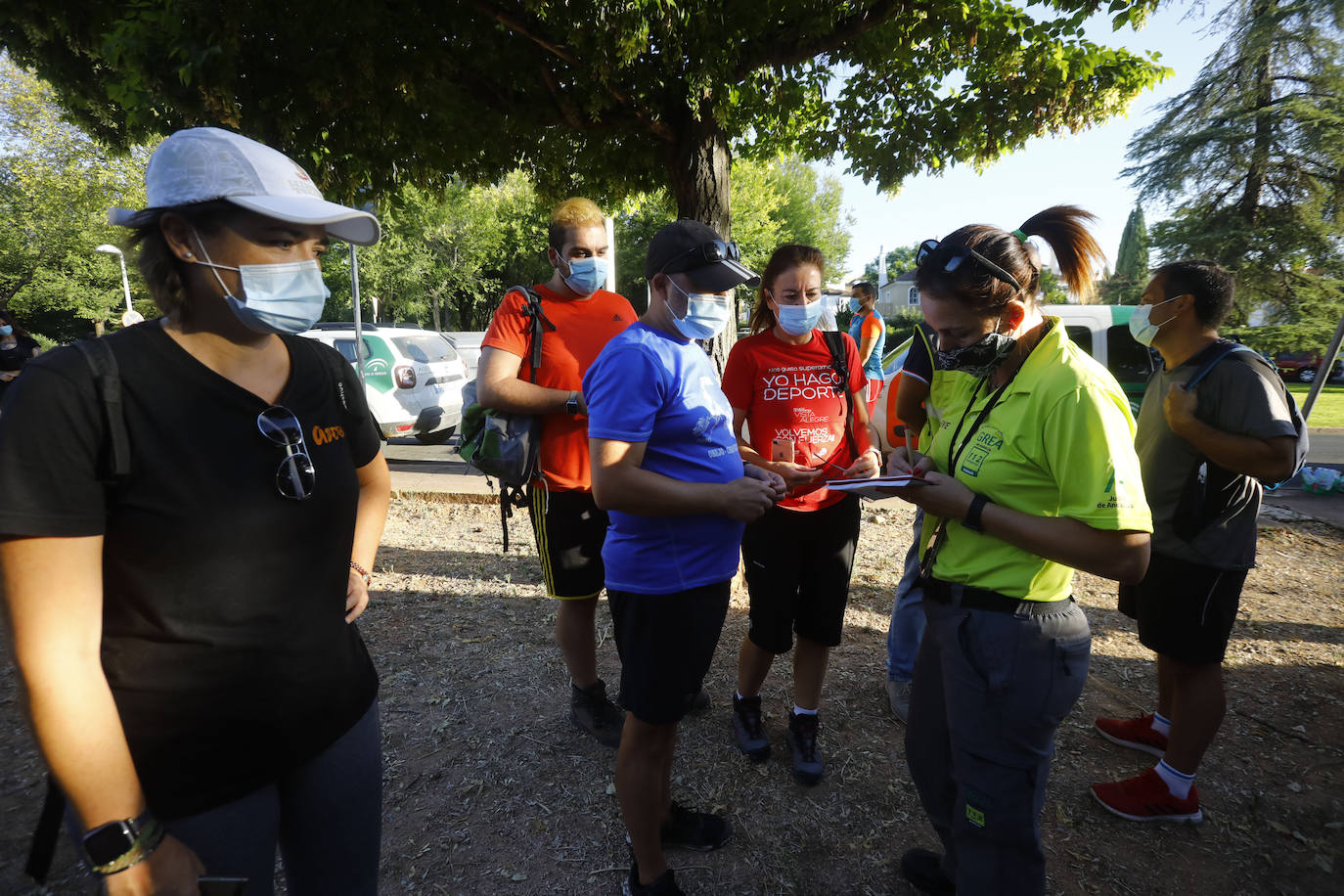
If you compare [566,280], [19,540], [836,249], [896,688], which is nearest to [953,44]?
[566,280]

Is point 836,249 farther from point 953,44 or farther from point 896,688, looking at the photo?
point 896,688

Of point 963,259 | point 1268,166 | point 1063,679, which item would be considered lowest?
point 1063,679

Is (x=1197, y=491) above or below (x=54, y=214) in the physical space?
below

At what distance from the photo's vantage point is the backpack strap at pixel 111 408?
1.10 metres

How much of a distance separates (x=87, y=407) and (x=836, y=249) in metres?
38.2

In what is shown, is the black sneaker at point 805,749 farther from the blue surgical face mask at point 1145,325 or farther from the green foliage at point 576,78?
the green foliage at point 576,78

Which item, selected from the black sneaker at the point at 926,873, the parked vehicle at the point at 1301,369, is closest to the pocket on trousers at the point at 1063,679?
the black sneaker at the point at 926,873

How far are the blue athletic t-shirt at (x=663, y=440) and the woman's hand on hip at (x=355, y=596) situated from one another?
2.25 ft

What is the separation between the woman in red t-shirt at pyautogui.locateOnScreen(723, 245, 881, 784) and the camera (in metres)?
2.79

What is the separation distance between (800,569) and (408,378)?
29.3 feet

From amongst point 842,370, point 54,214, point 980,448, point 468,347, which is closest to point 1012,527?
point 980,448

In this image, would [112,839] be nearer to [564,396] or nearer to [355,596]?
[355,596]

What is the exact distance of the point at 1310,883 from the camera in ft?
7.82

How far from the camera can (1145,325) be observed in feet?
9.05
